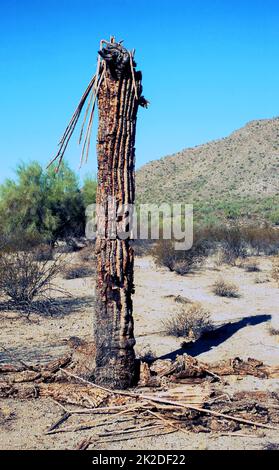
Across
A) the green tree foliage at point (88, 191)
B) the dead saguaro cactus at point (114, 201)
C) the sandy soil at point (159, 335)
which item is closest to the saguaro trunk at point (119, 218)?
the dead saguaro cactus at point (114, 201)

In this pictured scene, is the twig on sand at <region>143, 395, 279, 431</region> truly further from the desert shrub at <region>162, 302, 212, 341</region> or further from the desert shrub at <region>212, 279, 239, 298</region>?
the desert shrub at <region>212, 279, 239, 298</region>

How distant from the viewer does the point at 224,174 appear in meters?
67.0

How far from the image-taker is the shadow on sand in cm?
889

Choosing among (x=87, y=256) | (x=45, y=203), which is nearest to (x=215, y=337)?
(x=87, y=256)

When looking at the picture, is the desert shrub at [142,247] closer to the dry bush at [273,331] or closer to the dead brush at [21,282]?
the dead brush at [21,282]

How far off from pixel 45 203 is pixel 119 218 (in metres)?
19.7

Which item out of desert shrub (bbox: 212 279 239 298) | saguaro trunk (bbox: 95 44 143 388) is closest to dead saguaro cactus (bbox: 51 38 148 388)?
saguaro trunk (bbox: 95 44 143 388)

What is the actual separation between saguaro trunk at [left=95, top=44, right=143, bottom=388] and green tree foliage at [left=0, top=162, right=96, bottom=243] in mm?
17769

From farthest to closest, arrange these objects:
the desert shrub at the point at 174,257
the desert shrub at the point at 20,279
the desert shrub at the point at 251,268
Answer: the desert shrub at the point at 251,268 → the desert shrub at the point at 174,257 → the desert shrub at the point at 20,279

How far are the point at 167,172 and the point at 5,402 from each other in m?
67.8

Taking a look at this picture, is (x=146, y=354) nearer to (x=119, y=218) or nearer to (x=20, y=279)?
(x=119, y=218)

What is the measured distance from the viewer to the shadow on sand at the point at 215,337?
8.89m

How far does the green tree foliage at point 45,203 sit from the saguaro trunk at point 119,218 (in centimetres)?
1777
